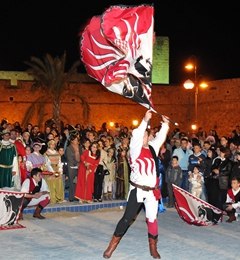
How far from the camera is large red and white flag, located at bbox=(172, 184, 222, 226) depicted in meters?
9.72

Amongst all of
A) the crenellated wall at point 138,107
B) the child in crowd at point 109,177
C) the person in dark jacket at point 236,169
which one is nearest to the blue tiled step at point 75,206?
the child in crowd at point 109,177

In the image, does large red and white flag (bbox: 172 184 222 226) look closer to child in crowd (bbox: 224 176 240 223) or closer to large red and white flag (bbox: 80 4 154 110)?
child in crowd (bbox: 224 176 240 223)

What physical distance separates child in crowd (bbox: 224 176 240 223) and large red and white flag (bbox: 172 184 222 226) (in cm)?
32

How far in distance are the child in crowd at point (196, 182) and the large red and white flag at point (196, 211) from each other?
71.6 inches

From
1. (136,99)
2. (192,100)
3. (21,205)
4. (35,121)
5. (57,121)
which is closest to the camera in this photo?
(136,99)

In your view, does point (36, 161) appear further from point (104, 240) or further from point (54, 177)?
point (104, 240)

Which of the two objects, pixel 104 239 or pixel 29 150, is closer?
pixel 104 239

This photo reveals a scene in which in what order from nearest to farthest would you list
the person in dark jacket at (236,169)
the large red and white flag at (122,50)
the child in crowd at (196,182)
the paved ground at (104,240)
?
the large red and white flag at (122,50) < the paved ground at (104,240) < the person in dark jacket at (236,169) < the child in crowd at (196,182)

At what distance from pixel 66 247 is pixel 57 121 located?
17.7 metres

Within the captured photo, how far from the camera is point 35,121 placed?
1294 inches

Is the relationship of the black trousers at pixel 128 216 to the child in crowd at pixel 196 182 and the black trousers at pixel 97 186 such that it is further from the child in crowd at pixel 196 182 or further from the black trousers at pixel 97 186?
the black trousers at pixel 97 186

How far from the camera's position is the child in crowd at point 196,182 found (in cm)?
1161

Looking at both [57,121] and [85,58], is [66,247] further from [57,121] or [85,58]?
[57,121]

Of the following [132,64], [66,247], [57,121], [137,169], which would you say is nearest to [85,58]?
[132,64]
